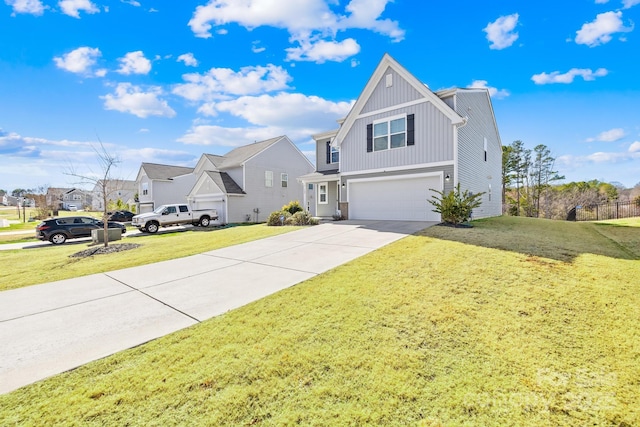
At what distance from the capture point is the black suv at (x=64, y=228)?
15.7 m

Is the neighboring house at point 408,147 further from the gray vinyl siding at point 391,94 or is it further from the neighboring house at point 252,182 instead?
the neighboring house at point 252,182

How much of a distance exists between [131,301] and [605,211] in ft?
112

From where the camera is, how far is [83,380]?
2.85 metres

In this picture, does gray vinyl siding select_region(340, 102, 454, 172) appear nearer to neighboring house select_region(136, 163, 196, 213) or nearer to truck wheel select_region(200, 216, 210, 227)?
truck wheel select_region(200, 216, 210, 227)

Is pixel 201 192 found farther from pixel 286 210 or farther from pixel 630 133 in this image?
pixel 630 133

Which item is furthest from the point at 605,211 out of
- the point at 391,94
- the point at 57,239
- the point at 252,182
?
the point at 57,239

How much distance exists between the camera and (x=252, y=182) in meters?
26.1

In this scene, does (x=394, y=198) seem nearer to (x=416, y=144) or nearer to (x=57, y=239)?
(x=416, y=144)

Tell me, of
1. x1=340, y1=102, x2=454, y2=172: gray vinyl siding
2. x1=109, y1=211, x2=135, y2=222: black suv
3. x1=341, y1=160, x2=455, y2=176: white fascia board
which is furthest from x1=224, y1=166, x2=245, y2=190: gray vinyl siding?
x1=109, y1=211, x2=135, y2=222: black suv

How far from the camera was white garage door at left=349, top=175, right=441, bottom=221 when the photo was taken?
1366cm

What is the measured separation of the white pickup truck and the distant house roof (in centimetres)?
1280

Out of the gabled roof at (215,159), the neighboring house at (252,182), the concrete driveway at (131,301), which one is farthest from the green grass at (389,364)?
the gabled roof at (215,159)

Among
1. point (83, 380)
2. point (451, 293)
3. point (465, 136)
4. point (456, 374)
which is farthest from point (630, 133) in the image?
point (83, 380)

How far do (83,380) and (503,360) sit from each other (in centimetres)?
443
